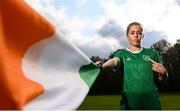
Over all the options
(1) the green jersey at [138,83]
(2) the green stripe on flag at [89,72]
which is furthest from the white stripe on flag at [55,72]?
(1) the green jersey at [138,83]

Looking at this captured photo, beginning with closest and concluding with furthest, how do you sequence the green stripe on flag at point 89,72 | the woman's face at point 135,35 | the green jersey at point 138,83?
the green stripe on flag at point 89,72 < the green jersey at point 138,83 < the woman's face at point 135,35

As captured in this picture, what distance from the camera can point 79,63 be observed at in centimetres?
422

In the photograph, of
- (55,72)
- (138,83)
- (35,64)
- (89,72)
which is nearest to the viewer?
(35,64)

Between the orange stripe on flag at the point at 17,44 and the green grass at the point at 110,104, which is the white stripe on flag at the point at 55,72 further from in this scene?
the green grass at the point at 110,104

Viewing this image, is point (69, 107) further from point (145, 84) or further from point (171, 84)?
point (171, 84)

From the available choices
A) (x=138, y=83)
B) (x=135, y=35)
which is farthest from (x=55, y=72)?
(x=135, y=35)

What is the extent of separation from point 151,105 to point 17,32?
2409 millimetres

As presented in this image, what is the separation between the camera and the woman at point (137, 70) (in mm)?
5652

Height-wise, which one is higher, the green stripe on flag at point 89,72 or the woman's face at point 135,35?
the woman's face at point 135,35

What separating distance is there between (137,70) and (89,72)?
1334mm

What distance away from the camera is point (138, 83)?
5.66 meters

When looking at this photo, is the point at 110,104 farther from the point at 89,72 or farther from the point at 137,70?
the point at 89,72

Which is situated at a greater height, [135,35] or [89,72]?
[135,35]

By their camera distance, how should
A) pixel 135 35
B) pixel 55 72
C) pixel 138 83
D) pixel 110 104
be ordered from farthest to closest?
pixel 110 104
pixel 135 35
pixel 138 83
pixel 55 72
